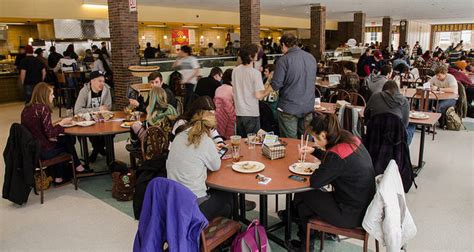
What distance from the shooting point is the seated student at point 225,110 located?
5.03 metres

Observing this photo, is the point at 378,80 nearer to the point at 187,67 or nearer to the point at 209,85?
the point at 209,85

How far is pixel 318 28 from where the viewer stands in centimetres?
1530

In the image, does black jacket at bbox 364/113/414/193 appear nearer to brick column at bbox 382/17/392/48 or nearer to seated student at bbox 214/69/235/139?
seated student at bbox 214/69/235/139

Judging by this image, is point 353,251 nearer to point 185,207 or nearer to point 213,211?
point 213,211

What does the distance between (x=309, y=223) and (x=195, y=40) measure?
16580 mm

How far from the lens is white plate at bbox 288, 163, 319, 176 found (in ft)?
9.14

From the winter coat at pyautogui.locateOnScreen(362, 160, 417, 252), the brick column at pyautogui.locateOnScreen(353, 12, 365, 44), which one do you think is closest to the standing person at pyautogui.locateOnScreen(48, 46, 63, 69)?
the winter coat at pyautogui.locateOnScreen(362, 160, 417, 252)

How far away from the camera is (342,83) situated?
6.84 meters

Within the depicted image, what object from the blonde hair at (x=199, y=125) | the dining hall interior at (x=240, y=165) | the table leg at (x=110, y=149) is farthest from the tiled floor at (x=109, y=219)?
the blonde hair at (x=199, y=125)

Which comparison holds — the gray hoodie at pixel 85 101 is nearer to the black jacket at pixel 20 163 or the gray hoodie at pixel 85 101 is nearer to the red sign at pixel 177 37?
the black jacket at pixel 20 163

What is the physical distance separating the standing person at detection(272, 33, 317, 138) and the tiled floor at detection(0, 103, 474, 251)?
956 millimetres

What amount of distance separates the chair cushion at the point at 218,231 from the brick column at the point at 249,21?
8560 millimetres

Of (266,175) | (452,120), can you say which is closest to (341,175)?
(266,175)

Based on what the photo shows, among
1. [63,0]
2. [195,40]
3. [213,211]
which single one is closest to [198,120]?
[213,211]
